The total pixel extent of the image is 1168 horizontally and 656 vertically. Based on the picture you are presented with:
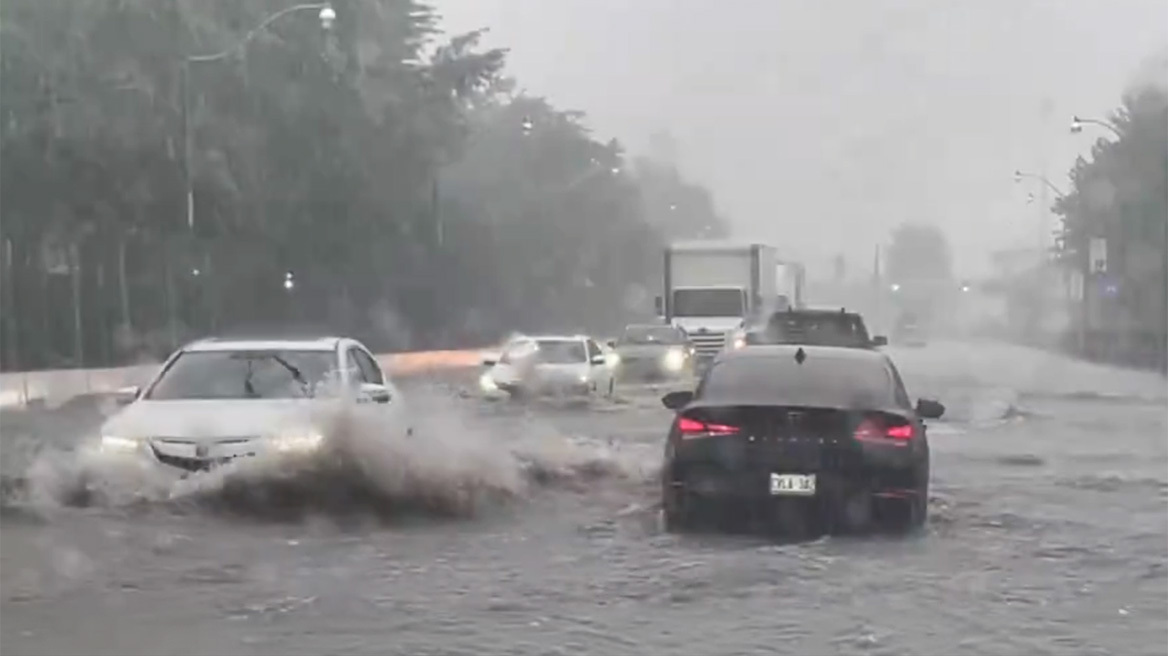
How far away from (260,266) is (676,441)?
48753mm

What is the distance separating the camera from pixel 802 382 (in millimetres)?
13477

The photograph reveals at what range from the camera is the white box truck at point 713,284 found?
49625 mm

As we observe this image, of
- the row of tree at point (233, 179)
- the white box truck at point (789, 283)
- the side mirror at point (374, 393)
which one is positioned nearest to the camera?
the side mirror at point (374, 393)

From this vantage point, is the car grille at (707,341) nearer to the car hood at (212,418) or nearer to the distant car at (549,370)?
the distant car at (549,370)

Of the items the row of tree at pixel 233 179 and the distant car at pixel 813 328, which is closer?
the distant car at pixel 813 328

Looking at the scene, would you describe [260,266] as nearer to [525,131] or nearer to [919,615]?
A: [525,131]

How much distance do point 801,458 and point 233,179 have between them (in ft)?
133

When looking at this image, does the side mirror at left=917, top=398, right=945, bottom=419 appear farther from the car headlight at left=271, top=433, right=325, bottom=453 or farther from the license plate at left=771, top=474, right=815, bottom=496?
the car headlight at left=271, top=433, right=325, bottom=453

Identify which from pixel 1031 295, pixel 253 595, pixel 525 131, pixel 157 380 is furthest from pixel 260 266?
pixel 1031 295

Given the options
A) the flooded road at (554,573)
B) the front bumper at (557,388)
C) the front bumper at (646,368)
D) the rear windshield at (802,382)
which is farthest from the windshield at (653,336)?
the rear windshield at (802,382)

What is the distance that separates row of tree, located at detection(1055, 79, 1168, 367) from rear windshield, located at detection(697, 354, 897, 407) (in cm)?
5950

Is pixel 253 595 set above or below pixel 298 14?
below

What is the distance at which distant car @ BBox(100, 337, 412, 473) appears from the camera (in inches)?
547

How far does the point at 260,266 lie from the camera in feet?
199
